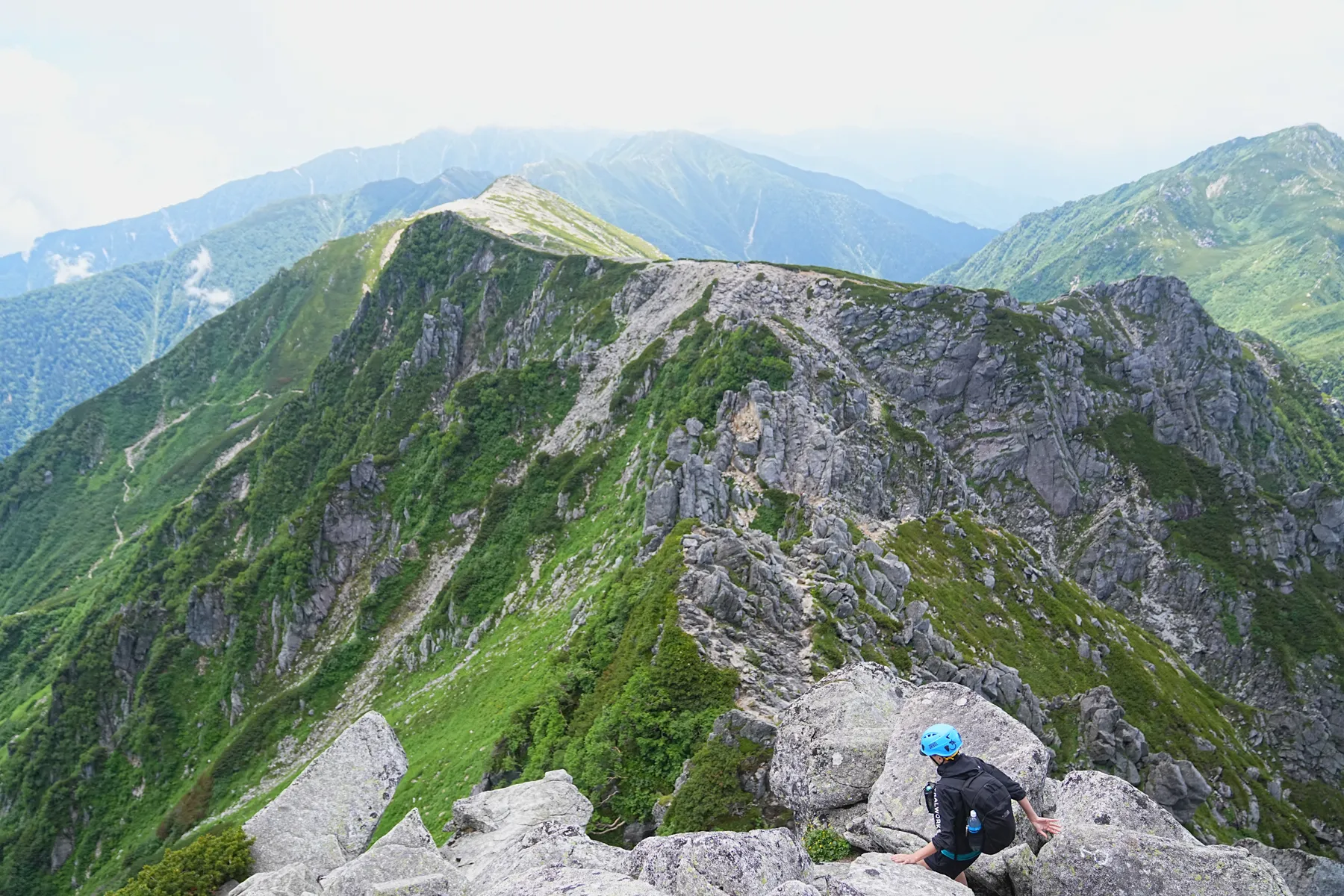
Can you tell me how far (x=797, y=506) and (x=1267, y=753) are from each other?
220ft

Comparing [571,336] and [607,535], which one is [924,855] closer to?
[607,535]

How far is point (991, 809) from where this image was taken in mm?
12039

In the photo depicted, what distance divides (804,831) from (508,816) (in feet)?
31.3

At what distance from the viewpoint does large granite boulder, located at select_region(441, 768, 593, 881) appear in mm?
18422

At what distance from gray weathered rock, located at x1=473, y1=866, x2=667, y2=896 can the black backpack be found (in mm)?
6032

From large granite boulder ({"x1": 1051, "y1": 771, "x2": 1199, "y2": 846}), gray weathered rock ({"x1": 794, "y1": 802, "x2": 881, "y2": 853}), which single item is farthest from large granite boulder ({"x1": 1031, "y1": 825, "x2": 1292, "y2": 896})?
gray weathered rock ({"x1": 794, "y1": 802, "x2": 881, "y2": 853})

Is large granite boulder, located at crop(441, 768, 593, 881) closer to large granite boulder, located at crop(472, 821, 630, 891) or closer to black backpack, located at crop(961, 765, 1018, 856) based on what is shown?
large granite boulder, located at crop(472, 821, 630, 891)

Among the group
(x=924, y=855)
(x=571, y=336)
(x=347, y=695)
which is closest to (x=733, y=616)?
(x=924, y=855)

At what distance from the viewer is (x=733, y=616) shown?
36.5 m

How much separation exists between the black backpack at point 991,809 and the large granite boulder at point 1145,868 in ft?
4.45

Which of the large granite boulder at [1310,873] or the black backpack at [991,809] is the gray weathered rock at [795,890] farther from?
the large granite boulder at [1310,873]

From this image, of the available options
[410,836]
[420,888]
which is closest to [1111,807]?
[420,888]

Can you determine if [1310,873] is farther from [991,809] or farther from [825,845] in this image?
[991,809]

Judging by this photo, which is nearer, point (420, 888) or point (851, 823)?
point (420, 888)
